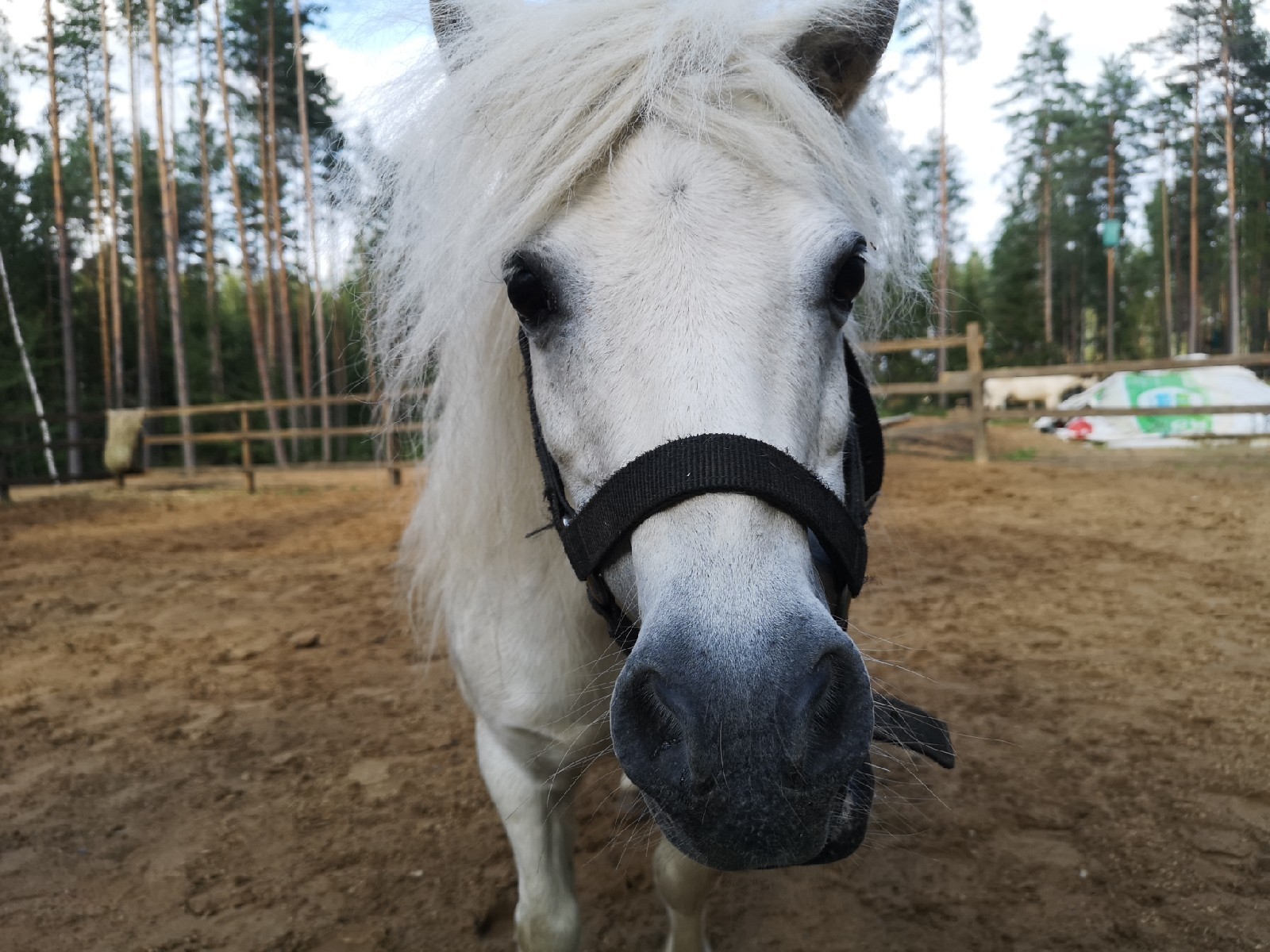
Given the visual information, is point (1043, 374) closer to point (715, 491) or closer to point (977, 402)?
point (977, 402)

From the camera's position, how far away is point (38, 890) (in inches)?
90.1

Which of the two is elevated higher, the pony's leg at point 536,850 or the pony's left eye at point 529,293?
the pony's left eye at point 529,293

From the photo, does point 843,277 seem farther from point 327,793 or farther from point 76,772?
point 76,772

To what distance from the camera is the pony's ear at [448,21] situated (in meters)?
1.57

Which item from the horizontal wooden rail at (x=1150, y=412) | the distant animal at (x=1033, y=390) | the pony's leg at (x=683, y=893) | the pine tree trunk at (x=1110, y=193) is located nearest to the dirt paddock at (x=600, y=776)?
the pony's leg at (x=683, y=893)

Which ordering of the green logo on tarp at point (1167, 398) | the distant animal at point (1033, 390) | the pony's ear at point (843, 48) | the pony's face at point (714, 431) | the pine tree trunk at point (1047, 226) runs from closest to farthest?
the pony's face at point (714, 431)
the pony's ear at point (843, 48)
the green logo on tarp at point (1167, 398)
the distant animal at point (1033, 390)
the pine tree trunk at point (1047, 226)

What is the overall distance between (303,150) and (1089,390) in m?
18.1

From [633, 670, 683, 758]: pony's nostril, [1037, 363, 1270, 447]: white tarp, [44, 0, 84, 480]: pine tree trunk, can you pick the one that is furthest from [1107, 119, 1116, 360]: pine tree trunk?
[633, 670, 683, 758]: pony's nostril

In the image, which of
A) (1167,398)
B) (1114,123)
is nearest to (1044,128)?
(1114,123)

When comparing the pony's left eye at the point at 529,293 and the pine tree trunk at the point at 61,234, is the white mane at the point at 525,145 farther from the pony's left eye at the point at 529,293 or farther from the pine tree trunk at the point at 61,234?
the pine tree trunk at the point at 61,234

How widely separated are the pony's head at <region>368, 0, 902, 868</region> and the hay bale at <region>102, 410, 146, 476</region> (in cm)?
1432

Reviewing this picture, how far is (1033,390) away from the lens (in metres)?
23.4

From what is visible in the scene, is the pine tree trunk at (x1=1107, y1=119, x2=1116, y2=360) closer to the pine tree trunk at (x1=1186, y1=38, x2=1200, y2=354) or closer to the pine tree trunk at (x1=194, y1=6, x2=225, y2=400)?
the pine tree trunk at (x1=1186, y1=38, x2=1200, y2=354)

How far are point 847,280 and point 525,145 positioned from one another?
0.61 m
